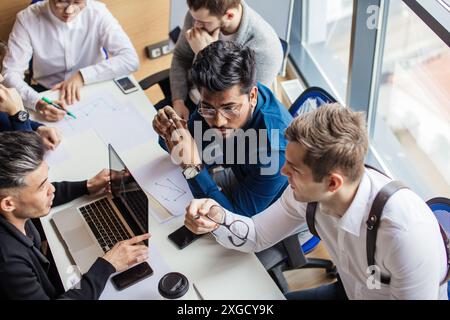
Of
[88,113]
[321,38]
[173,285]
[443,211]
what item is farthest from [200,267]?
→ [321,38]

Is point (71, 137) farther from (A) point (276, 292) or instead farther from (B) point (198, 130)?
(A) point (276, 292)

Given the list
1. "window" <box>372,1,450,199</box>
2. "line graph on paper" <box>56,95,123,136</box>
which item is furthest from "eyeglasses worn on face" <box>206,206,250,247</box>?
"window" <box>372,1,450,199</box>

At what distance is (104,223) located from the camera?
187cm

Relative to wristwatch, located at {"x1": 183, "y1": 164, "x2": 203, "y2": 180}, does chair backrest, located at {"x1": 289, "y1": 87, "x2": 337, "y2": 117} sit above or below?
above

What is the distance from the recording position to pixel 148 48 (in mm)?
3713

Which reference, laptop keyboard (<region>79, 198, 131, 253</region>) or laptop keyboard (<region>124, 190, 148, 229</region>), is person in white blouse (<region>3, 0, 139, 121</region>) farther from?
laptop keyboard (<region>124, 190, 148, 229</region>)

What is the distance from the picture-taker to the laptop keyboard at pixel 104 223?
1815mm

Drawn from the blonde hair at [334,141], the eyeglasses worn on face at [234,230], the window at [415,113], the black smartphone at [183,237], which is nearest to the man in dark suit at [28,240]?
the black smartphone at [183,237]

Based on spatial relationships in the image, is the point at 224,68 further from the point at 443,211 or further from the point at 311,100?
the point at 443,211

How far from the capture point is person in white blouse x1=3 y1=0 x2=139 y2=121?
247cm

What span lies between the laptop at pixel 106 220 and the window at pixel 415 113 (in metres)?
1.61

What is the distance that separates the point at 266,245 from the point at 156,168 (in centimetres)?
62

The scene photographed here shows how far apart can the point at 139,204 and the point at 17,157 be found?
16.9 inches

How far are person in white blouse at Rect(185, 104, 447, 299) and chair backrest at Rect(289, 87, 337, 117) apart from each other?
612 millimetres
